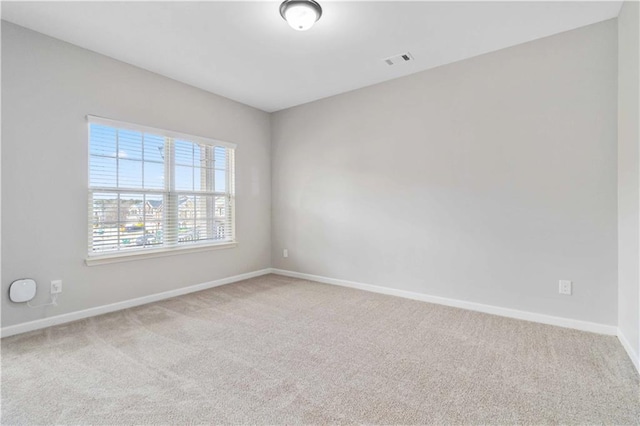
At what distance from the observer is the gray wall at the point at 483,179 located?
268 centimetres

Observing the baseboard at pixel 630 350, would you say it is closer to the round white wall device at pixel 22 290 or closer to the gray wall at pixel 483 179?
the gray wall at pixel 483 179

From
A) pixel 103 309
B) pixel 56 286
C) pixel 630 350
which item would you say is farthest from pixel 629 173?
pixel 56 286

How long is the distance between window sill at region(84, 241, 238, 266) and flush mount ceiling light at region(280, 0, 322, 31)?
2.91 meters

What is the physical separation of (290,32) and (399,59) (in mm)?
1247

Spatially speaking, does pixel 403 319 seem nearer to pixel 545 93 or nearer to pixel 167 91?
pixel 545 93

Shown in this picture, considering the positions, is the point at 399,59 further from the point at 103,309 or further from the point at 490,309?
the point at 103,309

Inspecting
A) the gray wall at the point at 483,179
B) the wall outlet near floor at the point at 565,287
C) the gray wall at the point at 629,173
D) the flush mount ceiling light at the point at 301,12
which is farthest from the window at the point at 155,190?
the gray wall at the point at 629,173

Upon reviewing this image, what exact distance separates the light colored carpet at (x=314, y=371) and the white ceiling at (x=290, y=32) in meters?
2.73

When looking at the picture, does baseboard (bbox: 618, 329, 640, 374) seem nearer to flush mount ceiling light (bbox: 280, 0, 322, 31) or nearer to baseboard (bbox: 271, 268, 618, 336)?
baseboard (bbox: 271, 268, 618, 336)

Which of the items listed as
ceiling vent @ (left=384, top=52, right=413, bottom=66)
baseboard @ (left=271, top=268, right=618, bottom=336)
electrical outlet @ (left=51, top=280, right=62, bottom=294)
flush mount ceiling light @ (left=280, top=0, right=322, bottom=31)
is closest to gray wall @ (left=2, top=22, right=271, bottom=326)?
electrical outlet @ (left=51, top=280, right=62, bottom=294)

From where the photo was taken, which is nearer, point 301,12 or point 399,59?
point 301,12

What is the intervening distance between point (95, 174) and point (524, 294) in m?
4.55

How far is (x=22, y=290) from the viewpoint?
2656mm

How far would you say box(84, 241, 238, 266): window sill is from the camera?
3142 millimetres
